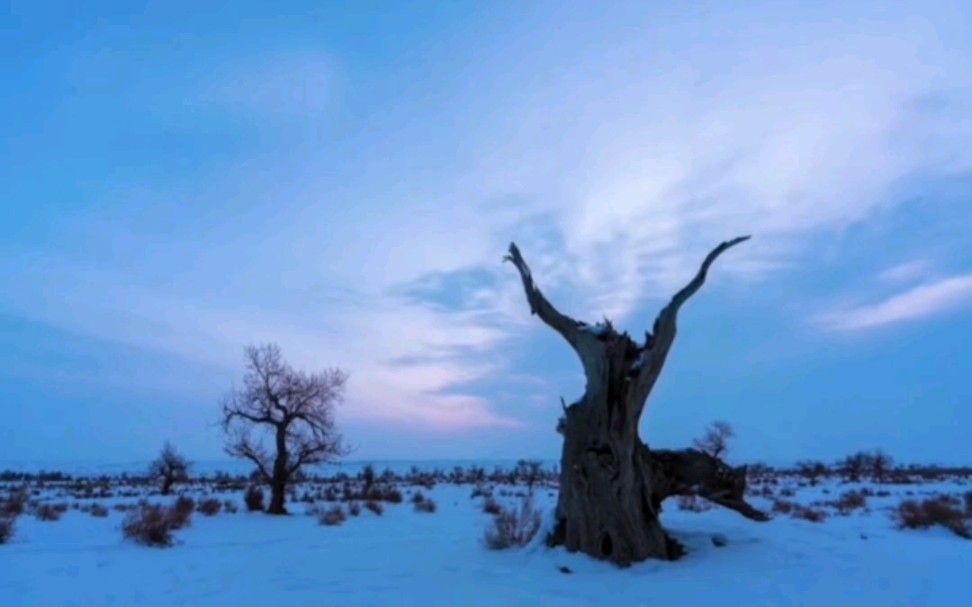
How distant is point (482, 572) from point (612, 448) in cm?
251

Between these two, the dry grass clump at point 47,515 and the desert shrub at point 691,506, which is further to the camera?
the desert shrub at point 691,506

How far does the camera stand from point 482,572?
1126cm

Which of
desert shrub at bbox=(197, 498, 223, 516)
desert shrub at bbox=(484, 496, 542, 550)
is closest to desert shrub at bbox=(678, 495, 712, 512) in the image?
desert shrub at bbox=(484, 496, 542, 550)

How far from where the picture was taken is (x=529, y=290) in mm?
12578

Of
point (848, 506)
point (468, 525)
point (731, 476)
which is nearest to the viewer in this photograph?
point (731, 476)

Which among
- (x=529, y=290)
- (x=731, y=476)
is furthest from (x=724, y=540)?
(x=529, y=290)

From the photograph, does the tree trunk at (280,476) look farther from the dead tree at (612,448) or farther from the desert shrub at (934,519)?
the desert shrub at (934,519)

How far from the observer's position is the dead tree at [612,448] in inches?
450

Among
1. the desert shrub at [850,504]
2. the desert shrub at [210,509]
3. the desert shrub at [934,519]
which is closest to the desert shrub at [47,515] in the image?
the desert shrub at [210,509]

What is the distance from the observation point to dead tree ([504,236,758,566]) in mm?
11430

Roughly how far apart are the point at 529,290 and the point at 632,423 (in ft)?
8.38

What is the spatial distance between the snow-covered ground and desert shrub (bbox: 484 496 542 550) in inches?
19.7

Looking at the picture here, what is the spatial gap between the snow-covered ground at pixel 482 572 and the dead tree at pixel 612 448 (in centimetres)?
39

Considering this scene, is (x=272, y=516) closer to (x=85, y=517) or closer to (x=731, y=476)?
(x=85, y=517)
